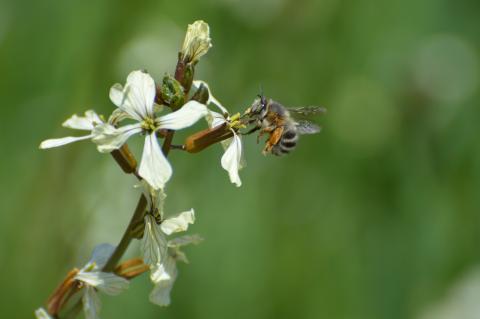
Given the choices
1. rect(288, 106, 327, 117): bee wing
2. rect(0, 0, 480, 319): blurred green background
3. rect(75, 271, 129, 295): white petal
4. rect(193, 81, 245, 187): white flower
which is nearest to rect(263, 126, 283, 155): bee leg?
rect(288, 106, 327, 117): bee wing

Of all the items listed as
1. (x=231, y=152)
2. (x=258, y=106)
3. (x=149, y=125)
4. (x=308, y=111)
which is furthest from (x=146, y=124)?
(x=308, y=111)

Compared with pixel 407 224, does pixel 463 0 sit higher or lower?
higher

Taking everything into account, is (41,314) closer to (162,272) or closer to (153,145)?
(162,272)

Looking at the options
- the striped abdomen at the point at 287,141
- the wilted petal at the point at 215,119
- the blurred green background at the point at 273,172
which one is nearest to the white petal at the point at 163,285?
the wilted petal at the point at 215,119

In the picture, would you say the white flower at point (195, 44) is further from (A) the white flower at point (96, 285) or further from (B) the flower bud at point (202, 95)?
(A) the white flower at point (96, 285)

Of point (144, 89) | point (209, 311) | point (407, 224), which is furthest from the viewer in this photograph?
point (407, 224)

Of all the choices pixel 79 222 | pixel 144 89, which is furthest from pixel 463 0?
pixel 144 89

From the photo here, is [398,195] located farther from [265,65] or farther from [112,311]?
[112,311]
